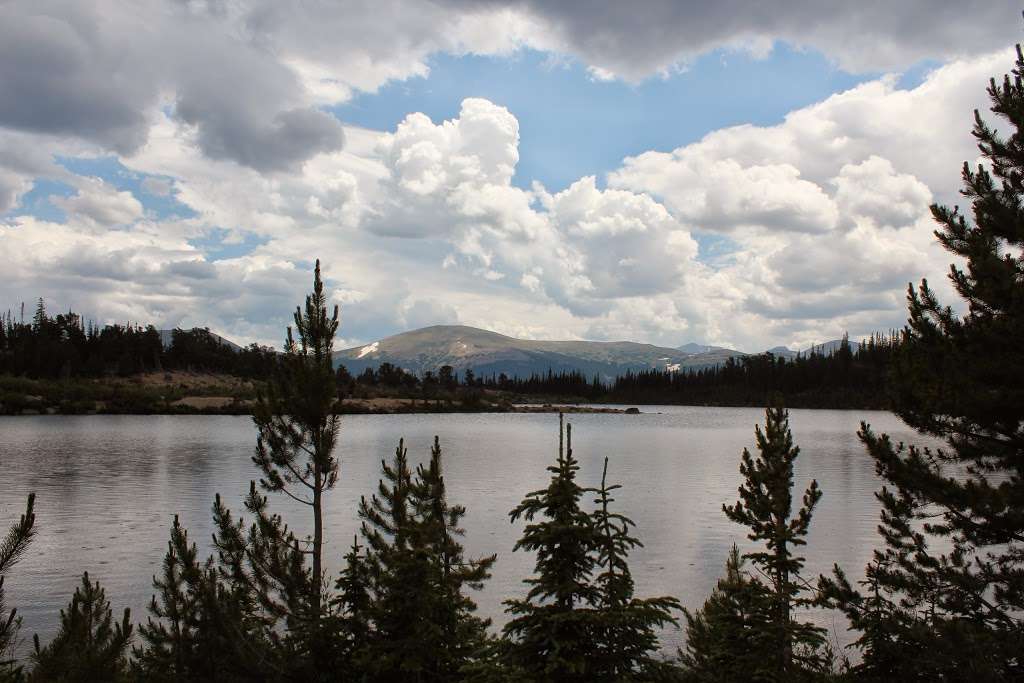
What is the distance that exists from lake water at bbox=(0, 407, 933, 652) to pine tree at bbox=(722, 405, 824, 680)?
6.32m

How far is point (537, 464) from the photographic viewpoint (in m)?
64.7

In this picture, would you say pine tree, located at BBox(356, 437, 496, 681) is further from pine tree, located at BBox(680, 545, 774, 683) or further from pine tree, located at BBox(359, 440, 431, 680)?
pine tree, located at BBox(680, 545, 774, 683)

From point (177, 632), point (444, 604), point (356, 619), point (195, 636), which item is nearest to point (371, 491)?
point (195, 636)

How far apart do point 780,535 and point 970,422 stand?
4065 mm

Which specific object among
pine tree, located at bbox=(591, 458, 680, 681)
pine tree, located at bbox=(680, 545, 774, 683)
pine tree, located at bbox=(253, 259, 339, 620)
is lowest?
pine tree, located at bbox=(680, 545, 774, 683)

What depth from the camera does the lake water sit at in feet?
85.6

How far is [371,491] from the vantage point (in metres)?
47.5

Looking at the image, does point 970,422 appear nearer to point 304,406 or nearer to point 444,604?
point 444,604

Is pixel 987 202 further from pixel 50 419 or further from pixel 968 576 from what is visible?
pixel 50 419

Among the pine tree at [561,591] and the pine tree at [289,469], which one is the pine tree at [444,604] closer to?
the pine tree at [561,591]

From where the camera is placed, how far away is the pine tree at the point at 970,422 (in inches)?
457

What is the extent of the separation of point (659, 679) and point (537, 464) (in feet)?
180

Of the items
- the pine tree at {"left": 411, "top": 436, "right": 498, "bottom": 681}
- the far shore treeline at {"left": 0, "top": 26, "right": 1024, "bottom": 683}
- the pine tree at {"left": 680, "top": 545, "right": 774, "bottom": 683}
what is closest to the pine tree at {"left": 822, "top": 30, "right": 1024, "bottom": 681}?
the far shore treeline at {"left": 0, "top": 26, "right": 1024, "bottom": 683}

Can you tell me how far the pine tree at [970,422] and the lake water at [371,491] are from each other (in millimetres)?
8442
